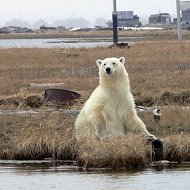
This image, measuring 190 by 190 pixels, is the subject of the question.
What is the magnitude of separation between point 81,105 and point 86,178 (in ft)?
27.2

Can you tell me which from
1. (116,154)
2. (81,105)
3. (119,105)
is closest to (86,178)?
(116,154)

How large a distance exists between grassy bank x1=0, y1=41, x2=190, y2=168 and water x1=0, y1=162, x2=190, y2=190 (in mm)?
521

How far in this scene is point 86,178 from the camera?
13.7m

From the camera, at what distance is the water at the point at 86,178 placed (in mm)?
12875

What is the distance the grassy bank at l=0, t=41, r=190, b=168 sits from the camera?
591 inches

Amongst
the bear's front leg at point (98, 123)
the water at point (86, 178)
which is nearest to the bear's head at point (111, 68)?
the bear's front leg at point (98, 123)

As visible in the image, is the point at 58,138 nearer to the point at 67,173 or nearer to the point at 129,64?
the point at 67,173

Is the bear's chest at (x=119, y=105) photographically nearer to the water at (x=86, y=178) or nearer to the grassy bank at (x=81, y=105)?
the grassy bank at (x=81, y=105)

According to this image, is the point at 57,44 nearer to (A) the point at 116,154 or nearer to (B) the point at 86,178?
(A) the point at 116,154

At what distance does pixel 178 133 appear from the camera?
1738 cm

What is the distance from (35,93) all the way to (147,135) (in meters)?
9.26

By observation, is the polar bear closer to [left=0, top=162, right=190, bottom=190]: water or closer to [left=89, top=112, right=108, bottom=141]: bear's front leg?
[left=89, top=112, right=108, bottom=141]: bear's front leg

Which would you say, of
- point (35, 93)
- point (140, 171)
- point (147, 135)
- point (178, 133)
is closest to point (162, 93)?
point (35, 93)

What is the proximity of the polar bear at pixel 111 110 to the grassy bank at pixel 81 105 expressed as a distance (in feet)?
1.62
